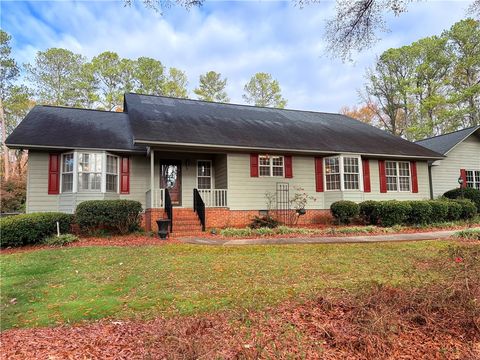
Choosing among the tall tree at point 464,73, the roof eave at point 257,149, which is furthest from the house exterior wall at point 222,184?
the tall tree at point 464,73

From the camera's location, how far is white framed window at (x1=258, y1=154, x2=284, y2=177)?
13664 mm

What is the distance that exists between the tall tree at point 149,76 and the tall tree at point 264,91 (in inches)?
347

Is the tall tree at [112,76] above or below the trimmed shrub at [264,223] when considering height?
above

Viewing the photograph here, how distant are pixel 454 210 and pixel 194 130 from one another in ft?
38.6

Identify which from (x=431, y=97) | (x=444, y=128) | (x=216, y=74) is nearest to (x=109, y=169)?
(x=216, y=74)

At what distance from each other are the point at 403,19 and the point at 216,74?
27.3 metres

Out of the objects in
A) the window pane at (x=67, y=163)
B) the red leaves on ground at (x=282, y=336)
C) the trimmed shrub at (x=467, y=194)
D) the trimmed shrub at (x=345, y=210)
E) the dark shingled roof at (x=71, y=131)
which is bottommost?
the red leaves on ground at (x=282, y=336)

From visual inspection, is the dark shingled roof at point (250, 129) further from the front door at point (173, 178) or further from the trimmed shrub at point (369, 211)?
the trimmed shrub at point (369, 211)

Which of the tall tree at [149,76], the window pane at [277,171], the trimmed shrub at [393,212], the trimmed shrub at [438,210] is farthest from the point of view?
the tall tree at [149,76]

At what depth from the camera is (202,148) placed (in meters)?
12.2

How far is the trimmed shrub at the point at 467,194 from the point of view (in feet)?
53.1

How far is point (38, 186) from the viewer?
12008 mm

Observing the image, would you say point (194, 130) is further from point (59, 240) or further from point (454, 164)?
point (454, 164)

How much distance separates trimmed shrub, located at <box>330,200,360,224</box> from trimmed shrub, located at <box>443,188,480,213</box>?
279 inches
